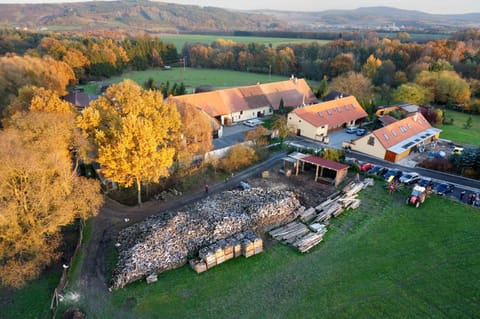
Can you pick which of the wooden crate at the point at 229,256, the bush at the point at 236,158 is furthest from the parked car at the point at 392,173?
the wooden crate at the point at 229,256

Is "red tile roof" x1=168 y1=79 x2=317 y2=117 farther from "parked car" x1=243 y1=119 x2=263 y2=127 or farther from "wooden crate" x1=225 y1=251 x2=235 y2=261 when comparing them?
"wooden crate" x1=225 y1=251 x2=235 y2=261

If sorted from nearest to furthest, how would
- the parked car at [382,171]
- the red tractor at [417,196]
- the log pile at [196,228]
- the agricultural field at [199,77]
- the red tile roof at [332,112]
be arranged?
the log pile at [196,228]
the red tractor at [417,196]
the parked car at [382,171]
the red tile roof at [332,112]
the agricultural field at [199,77]

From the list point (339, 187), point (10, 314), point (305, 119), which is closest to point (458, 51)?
point (305, 119)

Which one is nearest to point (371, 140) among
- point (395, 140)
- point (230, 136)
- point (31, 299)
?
point (395, 140)

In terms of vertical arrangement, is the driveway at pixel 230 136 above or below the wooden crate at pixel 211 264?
above

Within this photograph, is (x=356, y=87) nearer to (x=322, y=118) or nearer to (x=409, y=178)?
(x=322, y=118)

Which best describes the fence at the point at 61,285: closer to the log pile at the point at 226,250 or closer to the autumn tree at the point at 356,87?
the log pile at the point at 226,250

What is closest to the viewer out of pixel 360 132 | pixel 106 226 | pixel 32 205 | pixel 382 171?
pixel 32 205
